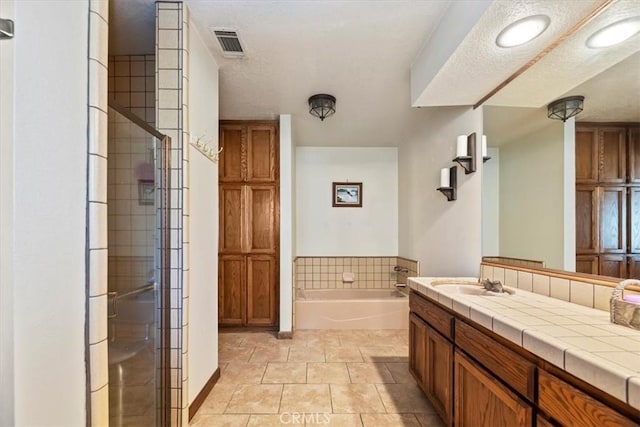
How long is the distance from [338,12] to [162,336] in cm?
220

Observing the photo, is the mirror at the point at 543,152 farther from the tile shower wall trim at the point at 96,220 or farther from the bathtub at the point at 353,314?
the tile shower wall trim at the point at 96,220

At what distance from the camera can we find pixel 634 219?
1307 millimetres

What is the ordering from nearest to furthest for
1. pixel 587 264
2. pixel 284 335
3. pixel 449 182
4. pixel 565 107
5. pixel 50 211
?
1. pixel 50 211
2. pixel 587 264
3. pixel 565 107
4. pixel 449 182
5. pixel 284 335

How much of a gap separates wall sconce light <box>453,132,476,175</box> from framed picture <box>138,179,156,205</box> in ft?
7.29

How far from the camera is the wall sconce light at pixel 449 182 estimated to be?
260cm

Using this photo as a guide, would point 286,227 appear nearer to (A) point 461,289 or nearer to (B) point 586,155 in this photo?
(A) point 461,289

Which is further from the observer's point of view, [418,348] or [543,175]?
[418,348]

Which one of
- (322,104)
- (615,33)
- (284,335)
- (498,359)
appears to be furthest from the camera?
(284,335)

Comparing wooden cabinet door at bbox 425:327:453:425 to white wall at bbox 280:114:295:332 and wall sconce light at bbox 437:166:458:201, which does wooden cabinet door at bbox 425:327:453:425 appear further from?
white wall at bbox 280:114:295:332

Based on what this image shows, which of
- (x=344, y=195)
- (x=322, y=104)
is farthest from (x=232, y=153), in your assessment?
(x=344, y=195)

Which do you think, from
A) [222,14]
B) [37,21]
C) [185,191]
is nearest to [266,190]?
[185,191]

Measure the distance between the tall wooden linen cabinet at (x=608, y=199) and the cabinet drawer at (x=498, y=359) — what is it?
2.27ft

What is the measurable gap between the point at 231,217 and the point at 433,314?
8.31 ft

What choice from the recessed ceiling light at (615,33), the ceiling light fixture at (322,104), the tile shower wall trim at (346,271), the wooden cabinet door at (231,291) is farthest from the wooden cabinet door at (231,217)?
the recessed ceiling light at (615,33)
